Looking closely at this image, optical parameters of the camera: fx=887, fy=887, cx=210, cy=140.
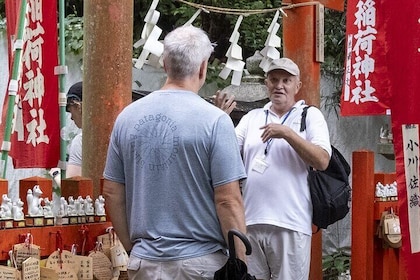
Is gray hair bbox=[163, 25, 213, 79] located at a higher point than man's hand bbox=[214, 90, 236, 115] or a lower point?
higher

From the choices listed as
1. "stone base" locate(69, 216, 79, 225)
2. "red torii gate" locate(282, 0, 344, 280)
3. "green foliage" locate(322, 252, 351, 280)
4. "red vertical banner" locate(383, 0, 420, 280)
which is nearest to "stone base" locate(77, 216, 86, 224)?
"stone base" locate(69, 216, 79, 225)

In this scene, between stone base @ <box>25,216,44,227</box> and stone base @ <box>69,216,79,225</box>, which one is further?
stone base @ <box>69,216,79,225</box>

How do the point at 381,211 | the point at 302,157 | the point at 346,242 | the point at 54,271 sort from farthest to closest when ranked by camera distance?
the point at 346,242 < the point at 381,211 < the point at 302,157 < the point at 54,271

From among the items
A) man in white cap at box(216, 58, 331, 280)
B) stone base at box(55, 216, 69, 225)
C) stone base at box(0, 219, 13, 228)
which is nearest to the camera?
stone base at box(0, 219, 13, 228)

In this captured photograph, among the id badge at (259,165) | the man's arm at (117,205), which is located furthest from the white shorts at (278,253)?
the man's arm at (117,205)

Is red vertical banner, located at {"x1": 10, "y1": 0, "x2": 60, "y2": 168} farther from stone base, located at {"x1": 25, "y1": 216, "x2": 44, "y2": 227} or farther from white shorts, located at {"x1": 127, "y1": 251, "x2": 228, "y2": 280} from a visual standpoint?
white shorts, located at {"x1": 127, "y1": 251, "x2": 228, "y2": 280}

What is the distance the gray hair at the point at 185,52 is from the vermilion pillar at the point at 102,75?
6.46ft

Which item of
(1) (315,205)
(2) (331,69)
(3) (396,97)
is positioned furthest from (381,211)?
(2) (331,69)

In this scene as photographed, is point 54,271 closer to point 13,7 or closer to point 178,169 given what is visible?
point 178,169

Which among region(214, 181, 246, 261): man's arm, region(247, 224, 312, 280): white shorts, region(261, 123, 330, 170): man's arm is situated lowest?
region(247, 224, 312, 280): white shorts

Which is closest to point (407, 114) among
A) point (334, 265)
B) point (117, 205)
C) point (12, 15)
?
point (117, 205)

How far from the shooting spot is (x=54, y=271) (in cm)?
511

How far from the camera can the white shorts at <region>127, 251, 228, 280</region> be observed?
419 cm

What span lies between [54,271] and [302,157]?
1.78 m
